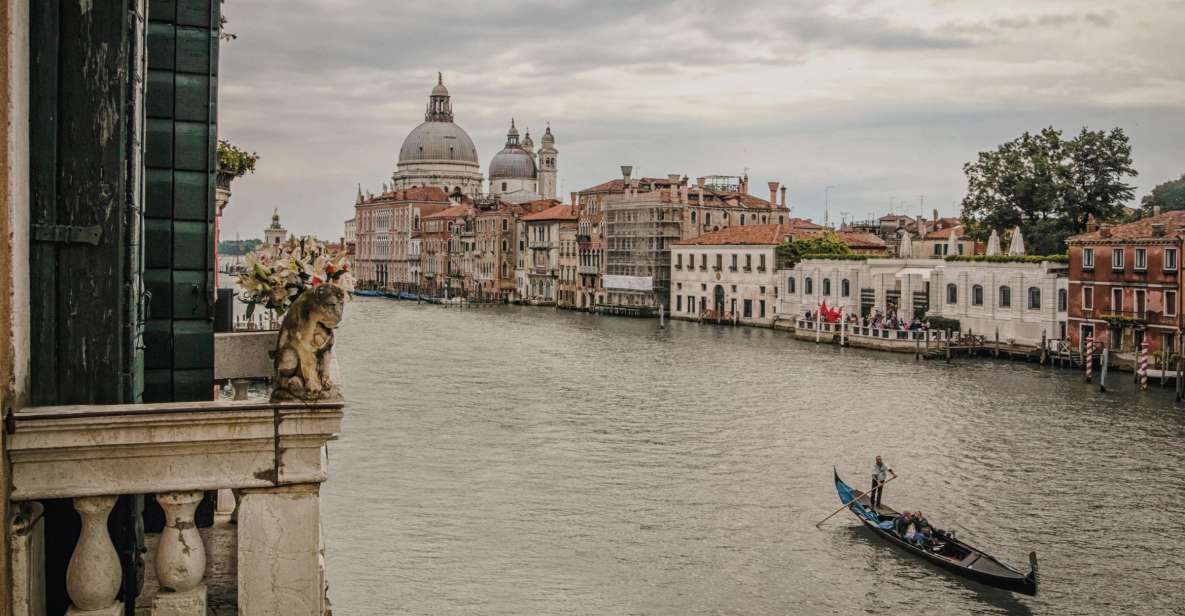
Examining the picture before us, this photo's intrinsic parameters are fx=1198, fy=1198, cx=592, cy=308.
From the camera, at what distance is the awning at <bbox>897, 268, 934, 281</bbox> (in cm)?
4366

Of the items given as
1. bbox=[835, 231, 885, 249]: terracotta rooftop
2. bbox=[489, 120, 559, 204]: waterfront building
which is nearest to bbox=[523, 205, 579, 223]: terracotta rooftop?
bbox=[835, 231, 885, 249]: terracotta rooftop

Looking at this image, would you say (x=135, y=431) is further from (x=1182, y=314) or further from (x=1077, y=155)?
(x=1077, y=155)

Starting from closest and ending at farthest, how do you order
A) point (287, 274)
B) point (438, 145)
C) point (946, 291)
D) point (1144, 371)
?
point (287, 274)
point (1144, 371)
point (946, 291)
point (438, 145)

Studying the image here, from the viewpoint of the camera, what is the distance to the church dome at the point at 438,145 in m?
110

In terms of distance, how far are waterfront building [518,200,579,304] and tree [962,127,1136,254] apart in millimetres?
28588

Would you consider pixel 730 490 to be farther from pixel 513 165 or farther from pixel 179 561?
pixel 513 165

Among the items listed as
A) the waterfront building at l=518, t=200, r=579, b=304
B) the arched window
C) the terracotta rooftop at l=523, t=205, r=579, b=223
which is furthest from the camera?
the terracotta rooftop at l=523, t=205, r=579, b=223

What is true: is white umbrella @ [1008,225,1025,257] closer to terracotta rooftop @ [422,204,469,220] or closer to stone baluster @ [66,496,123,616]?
stone baluster @ [66,496,123,616]

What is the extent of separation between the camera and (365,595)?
11.7 meters

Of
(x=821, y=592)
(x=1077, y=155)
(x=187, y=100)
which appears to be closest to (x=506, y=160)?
(x=1077, y=155)

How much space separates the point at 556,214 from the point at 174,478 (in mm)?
70888

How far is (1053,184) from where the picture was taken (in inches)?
1774

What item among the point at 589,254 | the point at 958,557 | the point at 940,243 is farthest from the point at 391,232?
the point at 958,557

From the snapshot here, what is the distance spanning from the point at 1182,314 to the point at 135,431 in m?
32.8
